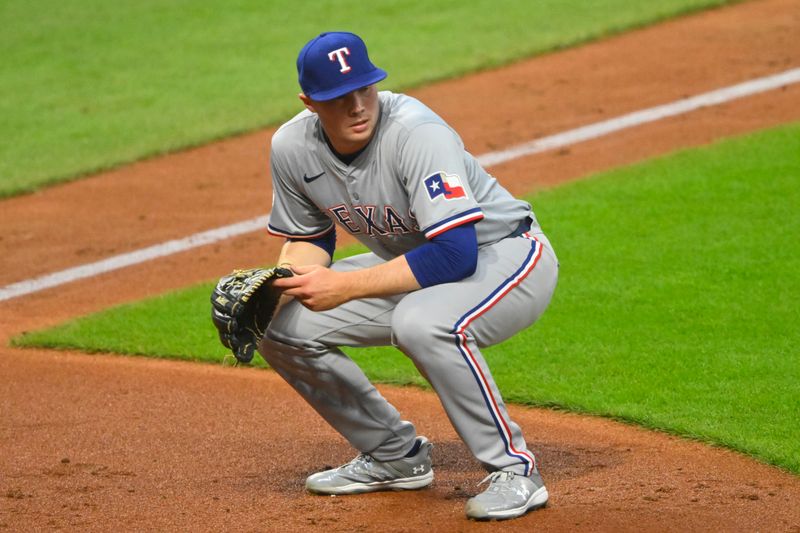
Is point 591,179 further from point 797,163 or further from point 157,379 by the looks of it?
point 157,379

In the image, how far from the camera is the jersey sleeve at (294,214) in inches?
176

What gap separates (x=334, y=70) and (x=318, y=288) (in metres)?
0.67

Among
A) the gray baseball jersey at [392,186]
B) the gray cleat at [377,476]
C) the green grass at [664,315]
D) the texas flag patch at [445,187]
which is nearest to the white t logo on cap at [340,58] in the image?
the gray baseball jersey at [392,186]

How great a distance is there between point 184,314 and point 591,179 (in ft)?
9.23

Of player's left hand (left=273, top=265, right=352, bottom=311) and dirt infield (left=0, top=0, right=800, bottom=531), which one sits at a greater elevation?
player's left hand (left=273, top=265, right=352, bottom=311)

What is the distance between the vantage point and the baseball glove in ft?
13.5

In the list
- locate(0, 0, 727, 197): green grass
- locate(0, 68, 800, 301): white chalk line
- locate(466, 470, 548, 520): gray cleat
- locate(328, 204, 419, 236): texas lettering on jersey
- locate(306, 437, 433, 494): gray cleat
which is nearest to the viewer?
locate(466, 470, 548, 520): gray cleat

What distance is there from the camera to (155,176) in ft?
29.3

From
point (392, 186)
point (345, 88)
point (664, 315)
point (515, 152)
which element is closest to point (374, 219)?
point (392, 186)

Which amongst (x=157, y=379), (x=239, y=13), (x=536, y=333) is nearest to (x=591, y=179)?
(x=536, y=333)

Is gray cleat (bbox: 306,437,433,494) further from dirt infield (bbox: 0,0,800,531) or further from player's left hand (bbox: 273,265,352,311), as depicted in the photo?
player's left hand (bbox: 273,265,352,311)

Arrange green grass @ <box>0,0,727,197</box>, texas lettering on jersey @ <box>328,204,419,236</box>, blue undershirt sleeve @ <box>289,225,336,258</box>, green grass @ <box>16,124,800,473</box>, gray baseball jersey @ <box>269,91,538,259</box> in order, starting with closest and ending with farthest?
gray baseball jersey @ <box>269,91,538,259</box> → texas lettering on jersey @ <box>328,204,419,236</box> → blue undershirt sleeve @ <box>289,225,336,258</box> → green grass @ <box>16,124,800,473</box> → green grass @ <box>0,0,727,197</box>


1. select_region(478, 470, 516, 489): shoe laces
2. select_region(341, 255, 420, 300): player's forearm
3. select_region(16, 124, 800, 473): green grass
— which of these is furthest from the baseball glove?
select_region(16, 124, 800, 473): green grass

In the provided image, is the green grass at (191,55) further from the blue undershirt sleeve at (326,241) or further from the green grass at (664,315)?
the blue undershirt sleeve at (326,241)
